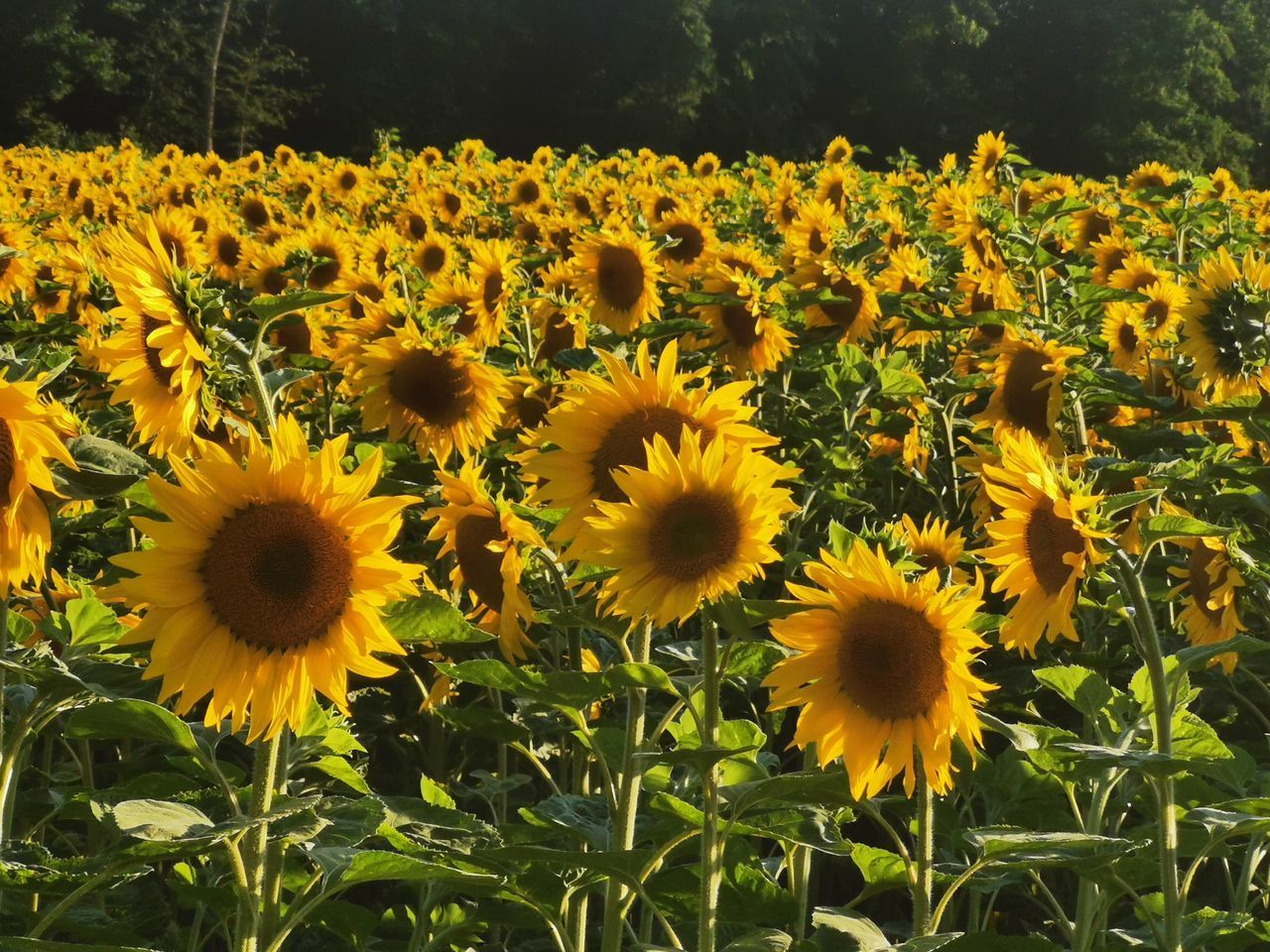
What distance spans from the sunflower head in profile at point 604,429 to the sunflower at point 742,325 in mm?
2205

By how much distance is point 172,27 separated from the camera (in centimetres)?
2873

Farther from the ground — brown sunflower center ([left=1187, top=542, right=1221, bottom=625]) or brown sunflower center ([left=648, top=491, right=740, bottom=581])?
brown sunflower center ([left=1187, top=542, right=1221, bottom=625])

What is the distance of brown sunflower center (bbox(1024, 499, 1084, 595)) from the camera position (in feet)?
7.08

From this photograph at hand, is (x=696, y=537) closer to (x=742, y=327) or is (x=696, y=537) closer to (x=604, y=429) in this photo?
(x=604, y=429)

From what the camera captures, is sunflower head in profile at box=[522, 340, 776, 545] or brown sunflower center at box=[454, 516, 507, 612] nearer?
sunflower head in profile at box=[522, 340, 776, 545]

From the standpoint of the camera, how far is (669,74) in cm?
2733

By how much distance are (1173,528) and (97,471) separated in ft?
4.89

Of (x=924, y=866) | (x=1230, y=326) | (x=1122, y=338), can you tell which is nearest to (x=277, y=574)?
(x=924, y=866)

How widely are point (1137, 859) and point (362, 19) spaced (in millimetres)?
31223

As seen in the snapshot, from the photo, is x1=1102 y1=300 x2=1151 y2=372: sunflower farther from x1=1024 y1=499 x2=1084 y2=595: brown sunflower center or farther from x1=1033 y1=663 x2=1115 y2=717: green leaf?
x1=1024 y1=499 x2=1084 y2=595: brown sunflower center

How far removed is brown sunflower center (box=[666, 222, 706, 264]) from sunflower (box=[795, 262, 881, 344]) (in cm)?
87

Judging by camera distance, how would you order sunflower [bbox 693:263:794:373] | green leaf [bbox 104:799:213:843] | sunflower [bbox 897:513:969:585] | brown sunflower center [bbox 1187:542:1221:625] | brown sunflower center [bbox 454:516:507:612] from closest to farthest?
green leaf [bbox 104:799:213:843] < brown sunflower center [bbox 454:516:507:612] < sunflower [bbox 897:513:969:585] < brown sunflower center [bbox 1187:542:1221:625] < sunflower [bbox 693:263:794:373]

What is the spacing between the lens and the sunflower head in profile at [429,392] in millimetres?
3566

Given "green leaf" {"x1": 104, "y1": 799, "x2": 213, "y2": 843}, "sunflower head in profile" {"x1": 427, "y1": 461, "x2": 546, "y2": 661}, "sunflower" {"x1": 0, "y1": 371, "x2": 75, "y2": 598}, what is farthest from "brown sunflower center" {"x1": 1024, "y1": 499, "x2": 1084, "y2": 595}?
"sunflower" {"x1": 0, "y1": 371, "x2": 75, "y2": 598}
